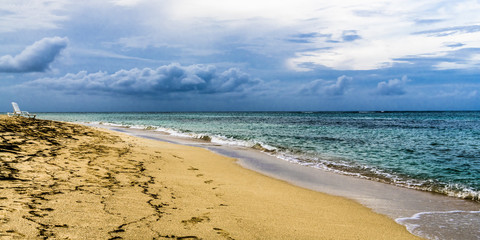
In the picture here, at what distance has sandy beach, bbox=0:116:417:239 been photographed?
4203mm

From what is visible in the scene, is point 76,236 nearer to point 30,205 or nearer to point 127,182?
point 30,205

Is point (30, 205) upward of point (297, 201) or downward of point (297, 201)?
upward

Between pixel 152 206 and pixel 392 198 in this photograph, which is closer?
pixel 152 206

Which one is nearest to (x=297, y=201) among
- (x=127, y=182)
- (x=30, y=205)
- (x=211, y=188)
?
(x=211, y=188)

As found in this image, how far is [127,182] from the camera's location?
22.9 ft

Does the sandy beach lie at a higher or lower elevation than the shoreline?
higher

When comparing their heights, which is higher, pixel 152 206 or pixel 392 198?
pixel 152 206

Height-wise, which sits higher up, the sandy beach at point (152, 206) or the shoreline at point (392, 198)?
the sandy beach at point (152, 206)

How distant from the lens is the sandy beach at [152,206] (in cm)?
420

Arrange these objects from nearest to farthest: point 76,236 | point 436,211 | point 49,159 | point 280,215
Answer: point 76,236 → point 280,215 → point 436,211 → point 49,159

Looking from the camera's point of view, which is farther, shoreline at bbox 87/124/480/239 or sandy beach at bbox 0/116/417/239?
shoreline at bbox 87/124/480/239

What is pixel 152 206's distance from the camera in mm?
5348

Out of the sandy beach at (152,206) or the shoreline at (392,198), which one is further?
the shoreline at (392,198)

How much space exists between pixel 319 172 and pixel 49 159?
9223mm
